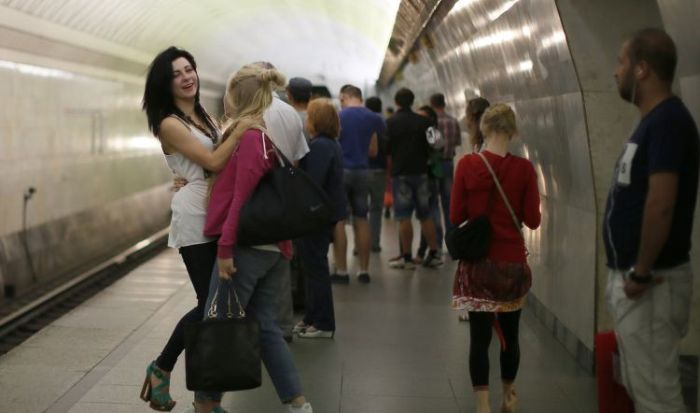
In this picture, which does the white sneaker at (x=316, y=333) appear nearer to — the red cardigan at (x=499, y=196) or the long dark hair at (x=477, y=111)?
the long dark hair at (x=477, y=111)

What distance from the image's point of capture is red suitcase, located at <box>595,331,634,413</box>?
4.91 meters

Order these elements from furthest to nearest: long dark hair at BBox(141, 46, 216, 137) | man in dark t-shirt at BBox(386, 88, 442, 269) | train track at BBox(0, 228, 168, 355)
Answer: man in dark t-shirt at BBox(386, 88, 442, 269), train track at BBox(0, 228, 168, 355), long dark hair at BBox(141, 46, 216, 137)

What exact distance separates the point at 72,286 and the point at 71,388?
6123mm

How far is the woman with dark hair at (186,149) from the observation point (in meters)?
5.62

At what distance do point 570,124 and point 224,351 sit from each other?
10.8 feet

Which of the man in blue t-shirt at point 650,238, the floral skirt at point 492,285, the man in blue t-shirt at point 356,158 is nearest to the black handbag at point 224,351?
the floral skirt at point 492,285

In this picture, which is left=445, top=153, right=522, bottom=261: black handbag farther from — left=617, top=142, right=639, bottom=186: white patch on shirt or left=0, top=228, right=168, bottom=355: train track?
left=0, top=228, right=168, bottom=355: train track

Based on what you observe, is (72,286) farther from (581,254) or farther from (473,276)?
(473,276)

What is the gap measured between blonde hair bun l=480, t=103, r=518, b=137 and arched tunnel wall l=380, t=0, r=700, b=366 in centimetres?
108

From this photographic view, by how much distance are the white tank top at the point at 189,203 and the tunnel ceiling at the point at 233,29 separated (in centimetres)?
723

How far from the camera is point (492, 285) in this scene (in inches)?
239

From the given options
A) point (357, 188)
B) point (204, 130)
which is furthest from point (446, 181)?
point (204, 130)

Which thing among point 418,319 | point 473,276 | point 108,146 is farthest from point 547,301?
point 108,146

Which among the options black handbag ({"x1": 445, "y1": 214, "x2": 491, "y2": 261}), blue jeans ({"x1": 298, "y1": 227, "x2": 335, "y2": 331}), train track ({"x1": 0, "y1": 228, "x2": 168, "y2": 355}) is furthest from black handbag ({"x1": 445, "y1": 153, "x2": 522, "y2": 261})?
train track ({"x1": 0, "y1": 228, "x2": 168, "y2": 355})
